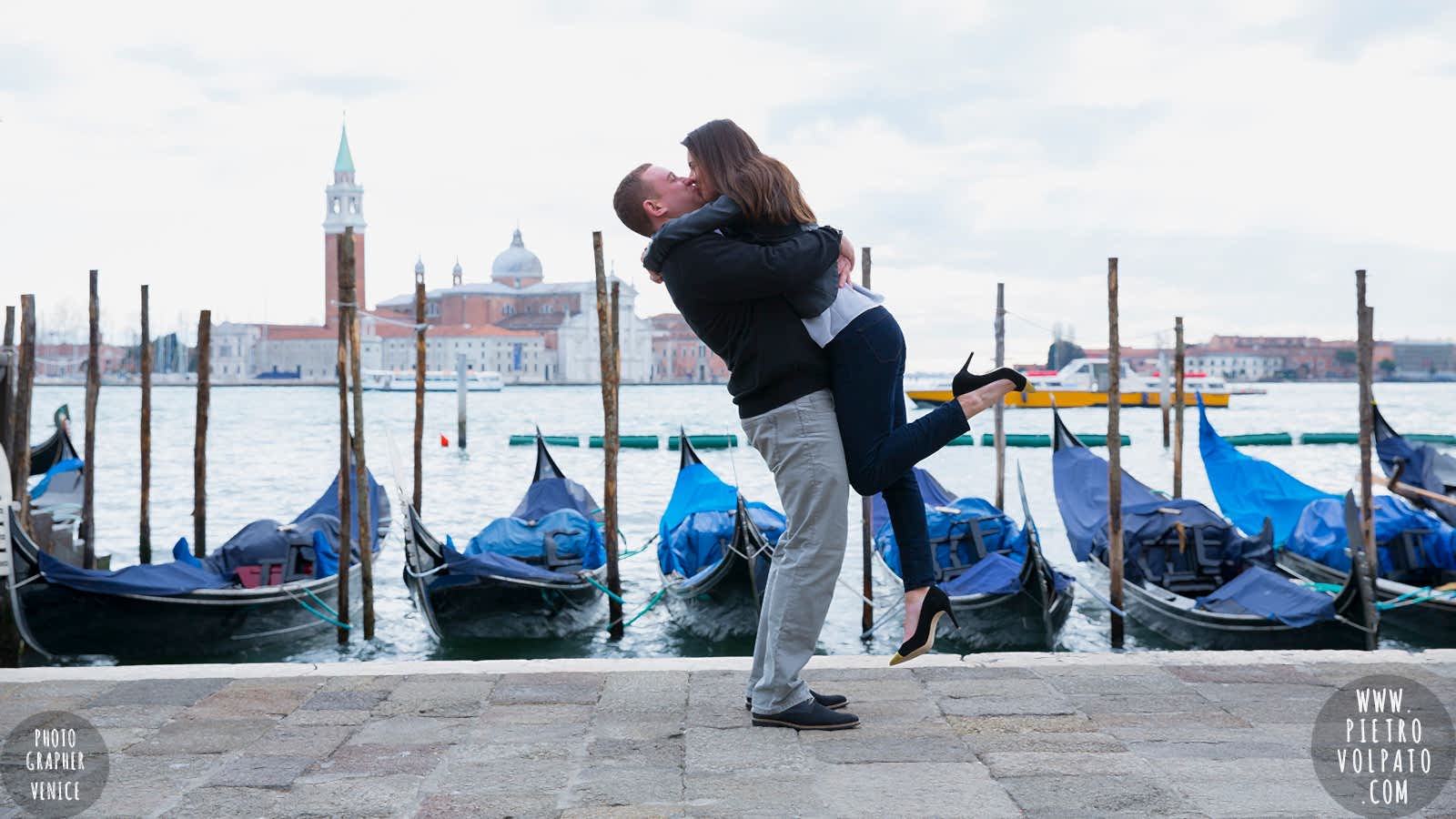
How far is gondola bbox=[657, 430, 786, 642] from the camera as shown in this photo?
521 centimetres

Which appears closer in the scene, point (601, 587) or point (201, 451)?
point (601, 587)

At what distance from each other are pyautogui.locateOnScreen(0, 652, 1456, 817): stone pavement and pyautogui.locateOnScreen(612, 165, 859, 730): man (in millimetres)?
112

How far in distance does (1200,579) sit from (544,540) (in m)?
2.71

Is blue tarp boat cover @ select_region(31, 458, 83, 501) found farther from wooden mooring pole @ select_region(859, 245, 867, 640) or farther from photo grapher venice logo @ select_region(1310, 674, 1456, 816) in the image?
photo grapher venice logo @ select_region(1310, 674, 1456, 816)

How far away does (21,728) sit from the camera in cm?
181

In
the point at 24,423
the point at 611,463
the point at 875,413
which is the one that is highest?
the point at 875,413

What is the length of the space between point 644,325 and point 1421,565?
6066 cm

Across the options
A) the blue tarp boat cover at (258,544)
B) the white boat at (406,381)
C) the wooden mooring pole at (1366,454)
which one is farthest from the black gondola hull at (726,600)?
the white boat at (406,381)

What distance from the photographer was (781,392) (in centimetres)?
172

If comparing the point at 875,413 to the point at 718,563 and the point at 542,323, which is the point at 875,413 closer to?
the point at 718,563

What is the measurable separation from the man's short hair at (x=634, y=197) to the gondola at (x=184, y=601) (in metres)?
3.56

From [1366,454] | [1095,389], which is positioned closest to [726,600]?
[1366,454]

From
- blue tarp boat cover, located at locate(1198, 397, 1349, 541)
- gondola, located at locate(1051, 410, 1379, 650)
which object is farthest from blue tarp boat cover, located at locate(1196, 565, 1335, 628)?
blue tarp boat cover, located at locate(1198, 397, 1349, 541)

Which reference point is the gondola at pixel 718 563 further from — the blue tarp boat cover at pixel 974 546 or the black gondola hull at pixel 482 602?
the blue tarp boat cover at pixel 974 546
